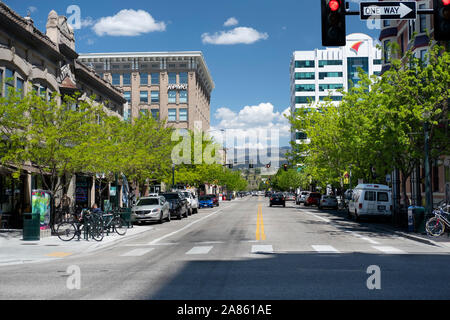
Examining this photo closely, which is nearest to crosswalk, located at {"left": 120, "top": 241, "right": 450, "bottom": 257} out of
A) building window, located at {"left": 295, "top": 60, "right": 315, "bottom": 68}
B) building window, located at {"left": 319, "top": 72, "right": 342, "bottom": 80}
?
building window, located at {"left": 319, "top": 72, "right": 342, "bottom": 80}

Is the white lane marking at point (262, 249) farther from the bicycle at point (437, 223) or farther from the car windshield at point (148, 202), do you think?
the car windshield at point (148, 202)

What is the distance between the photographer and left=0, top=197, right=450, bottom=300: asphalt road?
8484mm

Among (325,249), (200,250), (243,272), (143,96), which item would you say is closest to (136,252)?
(200,250)

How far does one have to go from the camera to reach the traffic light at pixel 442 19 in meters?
9.97

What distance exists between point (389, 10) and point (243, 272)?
244 inches

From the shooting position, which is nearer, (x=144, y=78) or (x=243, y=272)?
(x=243, y=272)

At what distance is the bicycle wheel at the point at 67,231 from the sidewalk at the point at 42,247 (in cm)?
23

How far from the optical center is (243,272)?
1090 centimetres

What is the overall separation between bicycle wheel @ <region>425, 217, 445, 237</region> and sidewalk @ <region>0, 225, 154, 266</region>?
12264 mm

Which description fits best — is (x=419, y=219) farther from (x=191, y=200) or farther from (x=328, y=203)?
(x=328, y=203)

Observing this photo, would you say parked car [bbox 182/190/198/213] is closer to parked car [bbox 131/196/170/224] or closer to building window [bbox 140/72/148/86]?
parked car [bbox 131/196/170/224]

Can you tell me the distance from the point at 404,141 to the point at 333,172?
31.2m

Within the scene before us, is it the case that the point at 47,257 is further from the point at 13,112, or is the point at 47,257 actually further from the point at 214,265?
the point at 13,112
